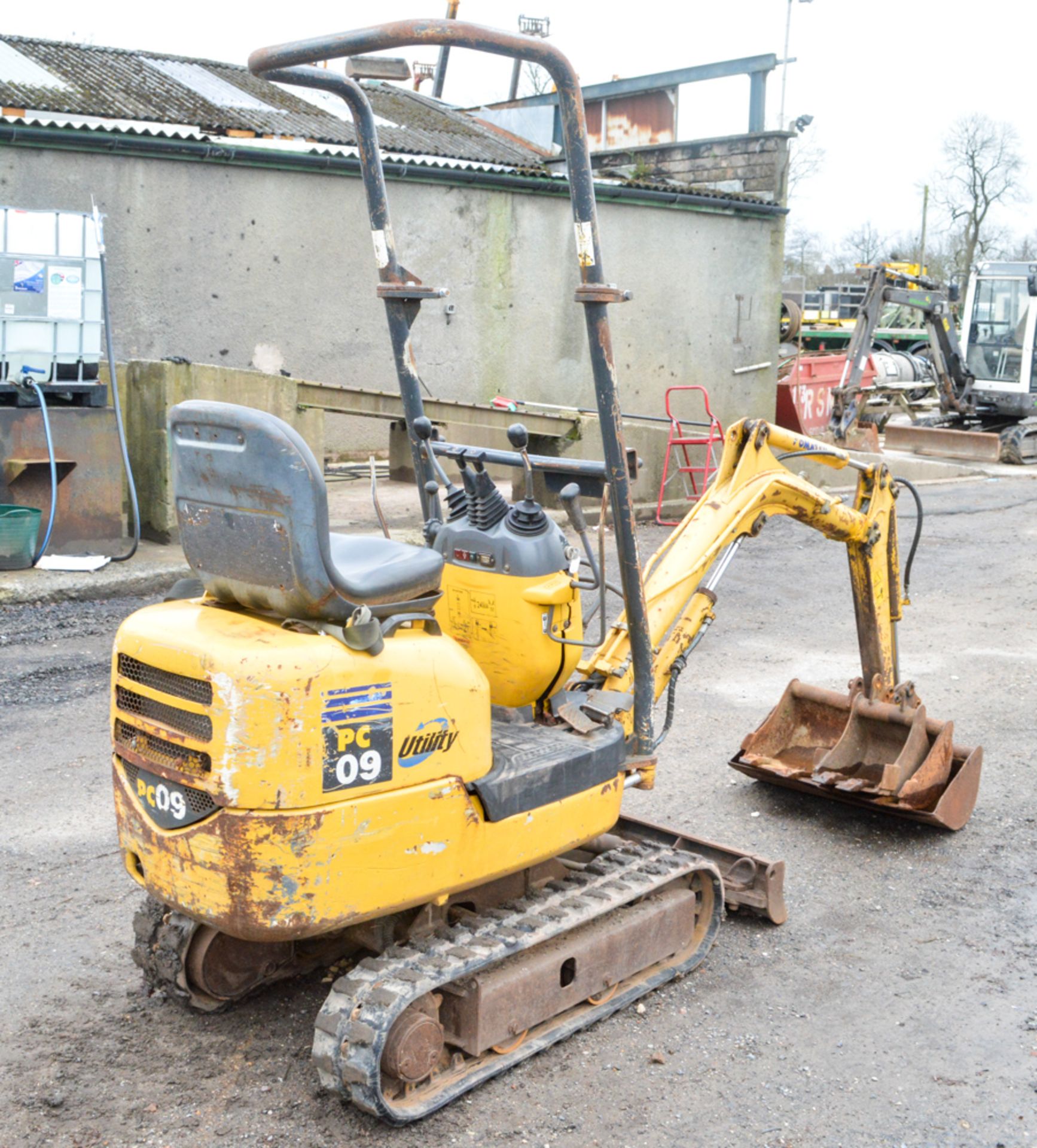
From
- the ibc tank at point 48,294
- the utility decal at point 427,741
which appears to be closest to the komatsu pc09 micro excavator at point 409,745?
the utility decal at point 427,741

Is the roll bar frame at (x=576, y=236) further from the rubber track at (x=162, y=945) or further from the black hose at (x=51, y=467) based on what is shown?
the black hose at (x=51, y=467)

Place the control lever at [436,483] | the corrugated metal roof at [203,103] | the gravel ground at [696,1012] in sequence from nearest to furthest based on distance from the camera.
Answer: the gravel ground at [696,1012] < the control lever at [436,483] < the corrugated metal roof at [203,103]

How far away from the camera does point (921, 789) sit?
199 inches

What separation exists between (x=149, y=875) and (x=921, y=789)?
3.08 m

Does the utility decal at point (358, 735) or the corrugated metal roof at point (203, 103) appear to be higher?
the corrugated metal roof at point (203, 103)

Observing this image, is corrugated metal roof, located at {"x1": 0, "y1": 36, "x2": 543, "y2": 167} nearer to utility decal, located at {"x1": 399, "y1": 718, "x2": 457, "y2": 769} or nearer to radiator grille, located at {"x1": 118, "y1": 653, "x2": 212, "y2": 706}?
radiator grille, located at {"x1": 118, "y1": 653, "x2": 212, "y2": 706}

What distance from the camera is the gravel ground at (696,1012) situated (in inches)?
128

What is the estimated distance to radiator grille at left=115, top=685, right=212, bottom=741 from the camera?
2.97 meters

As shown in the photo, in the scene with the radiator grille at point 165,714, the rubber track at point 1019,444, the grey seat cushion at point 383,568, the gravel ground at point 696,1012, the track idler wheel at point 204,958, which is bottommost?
the gravel ground at point 696,1012

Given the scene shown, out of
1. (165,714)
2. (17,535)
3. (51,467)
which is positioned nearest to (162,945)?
(165,714)

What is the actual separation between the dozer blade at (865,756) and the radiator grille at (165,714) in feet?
9.61

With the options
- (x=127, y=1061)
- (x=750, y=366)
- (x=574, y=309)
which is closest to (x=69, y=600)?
(x=127, y=1061)

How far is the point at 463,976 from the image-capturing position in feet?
10.8

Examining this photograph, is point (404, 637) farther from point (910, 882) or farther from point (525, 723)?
point (910, 882)
